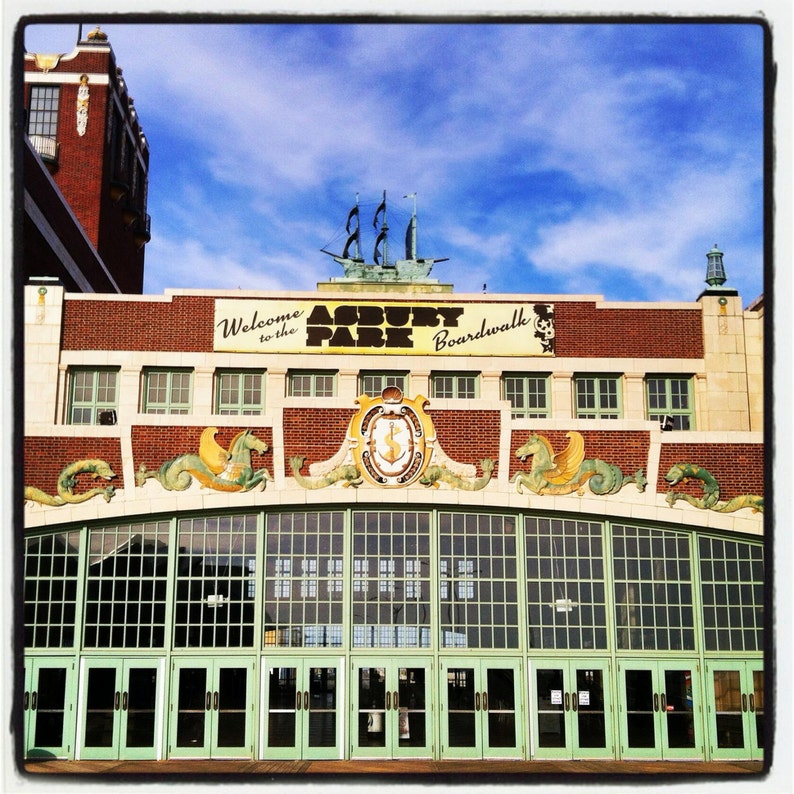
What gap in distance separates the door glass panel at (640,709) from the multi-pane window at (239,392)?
426 inches

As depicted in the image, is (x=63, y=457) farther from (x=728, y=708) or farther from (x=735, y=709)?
(x=735, y=709)

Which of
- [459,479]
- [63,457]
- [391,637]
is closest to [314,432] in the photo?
[459,479]

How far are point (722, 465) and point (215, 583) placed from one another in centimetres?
1208

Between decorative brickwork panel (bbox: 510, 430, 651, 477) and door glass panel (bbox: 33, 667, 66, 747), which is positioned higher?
Answer: decorative brickwork panel (bbox: 510, 430, 651, 477)

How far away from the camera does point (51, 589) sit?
21.2 m

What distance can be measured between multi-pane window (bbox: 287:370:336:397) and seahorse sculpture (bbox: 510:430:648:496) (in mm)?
4973

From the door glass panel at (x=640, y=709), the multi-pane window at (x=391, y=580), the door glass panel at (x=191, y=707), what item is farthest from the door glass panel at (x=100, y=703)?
the door glass panel at (x=640, y=709)

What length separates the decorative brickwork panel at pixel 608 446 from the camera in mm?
21812

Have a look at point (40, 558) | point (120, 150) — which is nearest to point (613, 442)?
point (40, 558)

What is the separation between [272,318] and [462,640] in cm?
901

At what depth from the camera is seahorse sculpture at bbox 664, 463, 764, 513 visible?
21.7 m

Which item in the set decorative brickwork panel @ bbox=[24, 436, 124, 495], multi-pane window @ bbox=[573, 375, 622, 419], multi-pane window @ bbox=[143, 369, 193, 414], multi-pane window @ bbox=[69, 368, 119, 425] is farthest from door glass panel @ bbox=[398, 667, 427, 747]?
multi-pane window @ bbox=[69, 368, 119, 425]

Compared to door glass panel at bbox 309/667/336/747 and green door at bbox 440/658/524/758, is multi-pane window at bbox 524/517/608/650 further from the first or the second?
door glass panel at bbox 309/667/336/747

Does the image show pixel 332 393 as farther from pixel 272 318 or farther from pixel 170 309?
pixel 170 309
